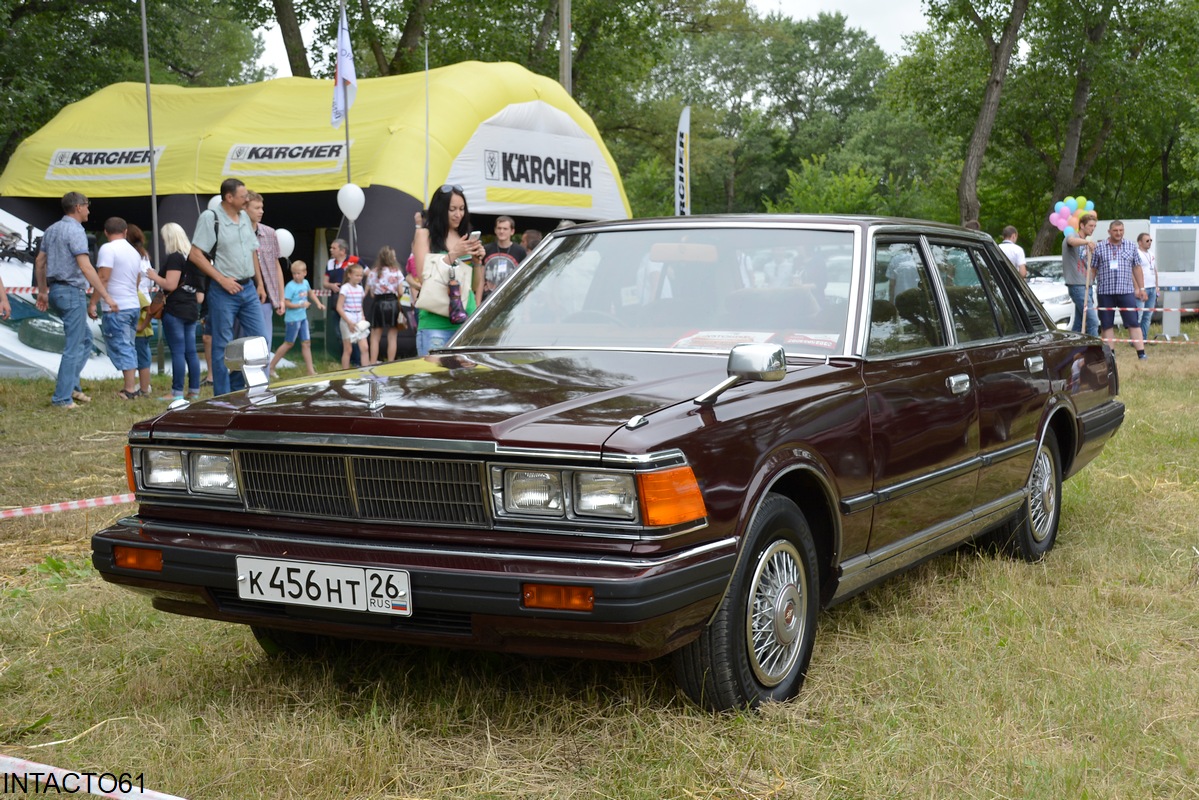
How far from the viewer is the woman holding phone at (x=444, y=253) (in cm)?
765

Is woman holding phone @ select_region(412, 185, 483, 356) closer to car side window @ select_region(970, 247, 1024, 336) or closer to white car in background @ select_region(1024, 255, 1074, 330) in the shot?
car side window @ select_region(970, 247, 1024, 336)

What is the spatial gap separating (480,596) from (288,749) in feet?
2.46

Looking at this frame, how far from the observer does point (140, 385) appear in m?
13.4

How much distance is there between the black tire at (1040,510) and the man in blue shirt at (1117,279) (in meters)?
11.6

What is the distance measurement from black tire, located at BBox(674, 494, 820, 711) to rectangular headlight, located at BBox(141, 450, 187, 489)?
5.14 ft

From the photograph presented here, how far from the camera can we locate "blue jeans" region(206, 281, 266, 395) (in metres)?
9.57

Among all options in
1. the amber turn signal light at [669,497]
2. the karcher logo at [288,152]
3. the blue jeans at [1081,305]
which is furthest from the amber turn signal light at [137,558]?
the blue jeans at [1081,305]

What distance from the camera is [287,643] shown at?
4.29 m

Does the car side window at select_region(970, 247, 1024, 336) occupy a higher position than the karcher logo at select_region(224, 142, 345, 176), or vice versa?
the karcher logo at select_region(224, 142, 345, 176)

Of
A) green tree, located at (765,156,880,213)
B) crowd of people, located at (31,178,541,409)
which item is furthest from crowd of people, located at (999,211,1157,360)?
green tree, located at (765,156,880,213)

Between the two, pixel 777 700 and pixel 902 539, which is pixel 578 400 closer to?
pixel 777 700

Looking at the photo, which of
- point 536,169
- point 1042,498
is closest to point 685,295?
point 1042,498

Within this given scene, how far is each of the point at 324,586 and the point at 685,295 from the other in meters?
1.78

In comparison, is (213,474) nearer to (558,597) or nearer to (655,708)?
(558,597)
